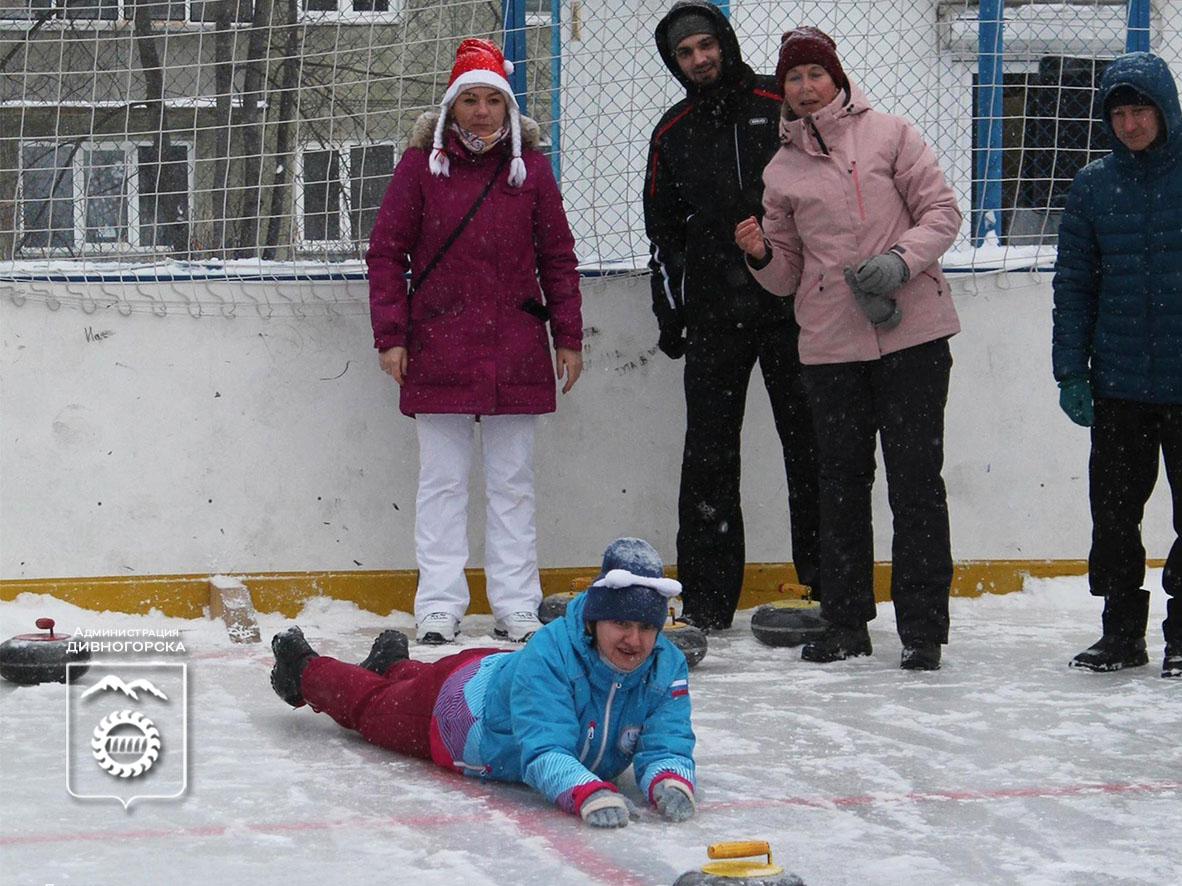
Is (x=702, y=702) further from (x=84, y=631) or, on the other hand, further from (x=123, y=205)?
(x=123, y=205)

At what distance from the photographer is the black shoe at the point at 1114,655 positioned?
15.7 feet

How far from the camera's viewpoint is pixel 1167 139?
4.59 metres

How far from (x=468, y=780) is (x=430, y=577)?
1972 millimetres

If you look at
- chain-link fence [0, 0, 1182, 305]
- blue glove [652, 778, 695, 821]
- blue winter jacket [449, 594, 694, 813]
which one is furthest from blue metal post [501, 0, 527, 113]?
blue glove [652, 778, 695, 821]

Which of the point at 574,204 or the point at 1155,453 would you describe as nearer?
the point at 1155,453

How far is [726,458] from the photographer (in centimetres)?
549

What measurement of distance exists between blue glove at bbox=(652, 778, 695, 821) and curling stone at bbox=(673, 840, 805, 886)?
1.62ft

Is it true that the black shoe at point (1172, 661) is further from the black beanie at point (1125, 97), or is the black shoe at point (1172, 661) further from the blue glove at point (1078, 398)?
the black beanie at point (1125, 97)

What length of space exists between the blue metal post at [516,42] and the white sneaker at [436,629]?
75.5 inches

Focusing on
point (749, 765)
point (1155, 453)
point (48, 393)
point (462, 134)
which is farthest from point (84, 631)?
point (1155, 453)

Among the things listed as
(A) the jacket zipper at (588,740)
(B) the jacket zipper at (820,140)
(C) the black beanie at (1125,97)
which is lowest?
(A) the jacket zipper at (588,740)

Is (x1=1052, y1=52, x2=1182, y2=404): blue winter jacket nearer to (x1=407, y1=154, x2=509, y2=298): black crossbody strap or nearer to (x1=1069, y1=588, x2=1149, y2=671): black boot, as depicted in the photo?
(x1=1069, y1=588, x2=1149, y2=671): black boot

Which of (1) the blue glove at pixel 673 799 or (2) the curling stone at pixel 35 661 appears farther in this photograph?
(2) the curling stone at pixel 35 661

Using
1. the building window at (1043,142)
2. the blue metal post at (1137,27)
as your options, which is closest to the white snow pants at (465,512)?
the building window at (1043,142)
